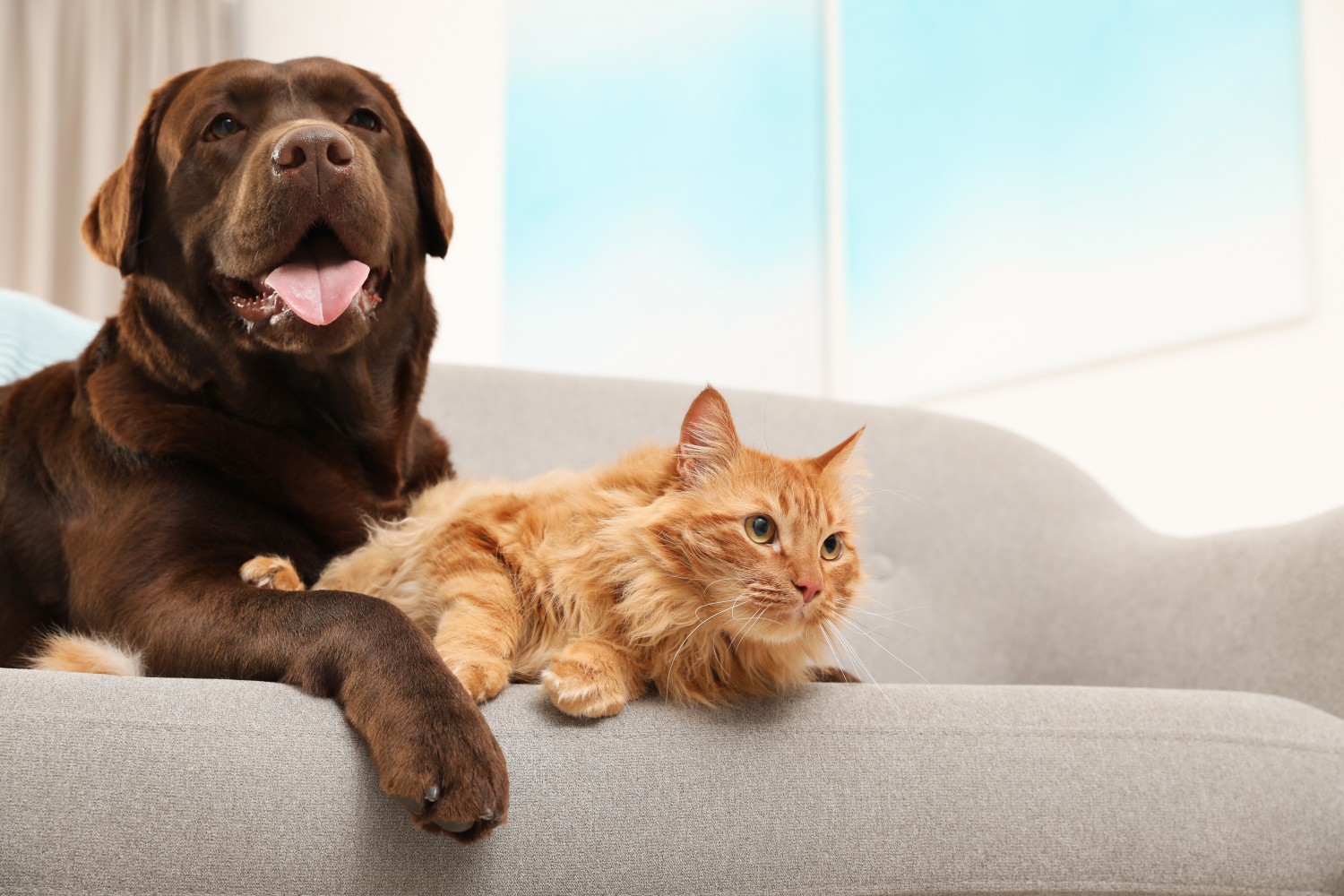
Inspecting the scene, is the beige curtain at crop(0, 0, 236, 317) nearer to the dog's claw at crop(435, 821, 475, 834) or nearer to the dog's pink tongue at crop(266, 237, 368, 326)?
the dog's pink tongue at crop(266, 237, 368, 326)

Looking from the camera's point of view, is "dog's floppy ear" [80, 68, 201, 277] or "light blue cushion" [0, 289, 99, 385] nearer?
"dog's floppy ear" [80, 68, 201, 277]

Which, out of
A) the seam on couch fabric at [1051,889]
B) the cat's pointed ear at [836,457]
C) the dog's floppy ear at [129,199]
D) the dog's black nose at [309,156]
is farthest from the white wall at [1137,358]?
the dog's floppy ear at [129,199]

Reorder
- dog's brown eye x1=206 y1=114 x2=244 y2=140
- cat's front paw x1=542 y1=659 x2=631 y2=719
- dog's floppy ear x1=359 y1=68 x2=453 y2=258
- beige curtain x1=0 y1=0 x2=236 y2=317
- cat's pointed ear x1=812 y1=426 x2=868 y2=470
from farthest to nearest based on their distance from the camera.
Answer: beige curtain x1=0 y1=0 x2=236 y2=317
dog's floppy ear x1=359 y1=68 x2=453 y2=258
dog's brown eye x1=206 y1=114 x2=244 y2=140
cat's pointed ear x1=812 y1=426 x2=868 y2=470
cat's front paw x1=542 y1=659 x2=631 y2=719

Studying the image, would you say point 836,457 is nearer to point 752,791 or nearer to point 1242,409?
point 752,791

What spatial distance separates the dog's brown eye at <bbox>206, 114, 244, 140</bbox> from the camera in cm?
135

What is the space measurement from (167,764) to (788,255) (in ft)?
13.9

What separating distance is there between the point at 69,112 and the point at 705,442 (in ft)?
14.3

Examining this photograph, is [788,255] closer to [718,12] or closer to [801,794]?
[718,12]

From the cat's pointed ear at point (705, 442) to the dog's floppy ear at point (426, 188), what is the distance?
626 millimetres

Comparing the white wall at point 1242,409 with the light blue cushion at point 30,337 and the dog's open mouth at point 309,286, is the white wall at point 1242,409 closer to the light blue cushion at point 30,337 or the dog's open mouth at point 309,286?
the dog's open mouth at point 309,286

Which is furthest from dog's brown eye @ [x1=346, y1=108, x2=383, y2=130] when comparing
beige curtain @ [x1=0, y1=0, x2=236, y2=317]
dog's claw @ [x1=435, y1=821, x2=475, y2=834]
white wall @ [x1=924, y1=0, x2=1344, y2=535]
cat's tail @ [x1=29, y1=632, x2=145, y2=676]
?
beige curtain @ [x1=0, y1=0, x2=236, y2=317]

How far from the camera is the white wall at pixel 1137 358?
2.75 metres

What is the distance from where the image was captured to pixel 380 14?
435 centimetres

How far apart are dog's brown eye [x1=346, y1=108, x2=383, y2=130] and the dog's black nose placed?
207 mm
